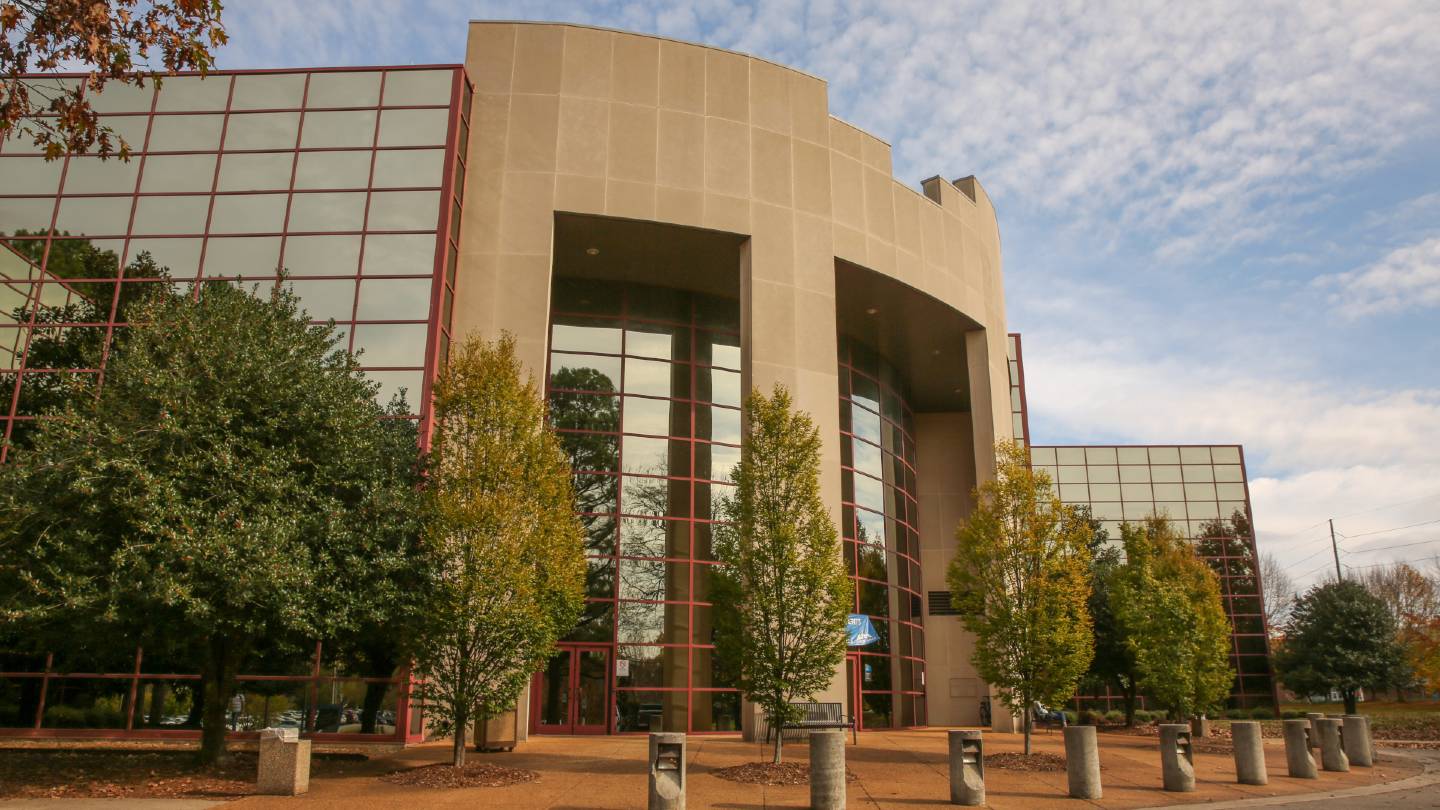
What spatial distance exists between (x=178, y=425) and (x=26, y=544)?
3.36 metres

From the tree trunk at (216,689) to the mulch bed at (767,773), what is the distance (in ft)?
27.6

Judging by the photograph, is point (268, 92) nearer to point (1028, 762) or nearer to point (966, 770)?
point (966, 770)

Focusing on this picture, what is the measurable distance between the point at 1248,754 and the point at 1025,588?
202 inches

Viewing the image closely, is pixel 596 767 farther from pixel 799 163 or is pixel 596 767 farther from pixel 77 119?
pixel 799 163

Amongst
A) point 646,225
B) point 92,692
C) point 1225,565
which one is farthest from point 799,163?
point 1225,565

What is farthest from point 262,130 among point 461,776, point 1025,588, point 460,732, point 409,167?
point 1025,588

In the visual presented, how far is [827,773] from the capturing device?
1309 centimetres

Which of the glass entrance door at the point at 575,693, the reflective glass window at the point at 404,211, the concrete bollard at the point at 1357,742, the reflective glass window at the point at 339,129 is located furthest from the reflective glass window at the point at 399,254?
the concrete bollard at the point at 1357,742

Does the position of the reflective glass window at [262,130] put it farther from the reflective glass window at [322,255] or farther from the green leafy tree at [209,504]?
the green leafy tree at [209,504]

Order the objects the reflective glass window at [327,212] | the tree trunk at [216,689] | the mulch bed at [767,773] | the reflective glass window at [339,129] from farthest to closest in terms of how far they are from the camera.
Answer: the reflective glass window at [339,129]
the reflective glass window at [327,212]
the tree trunk at [216,689]
the mulch bed at [767,773]

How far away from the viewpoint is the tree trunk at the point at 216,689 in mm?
15945

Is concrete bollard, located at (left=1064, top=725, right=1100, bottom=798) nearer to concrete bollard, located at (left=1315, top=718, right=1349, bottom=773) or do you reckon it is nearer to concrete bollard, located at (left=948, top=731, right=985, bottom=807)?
concrete bollard, located at (left=948, top=731, right=985, bottom=807)

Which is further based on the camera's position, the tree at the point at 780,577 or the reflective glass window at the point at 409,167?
the reflective glass window at the point at 409,167

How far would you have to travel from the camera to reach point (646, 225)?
26125mm
